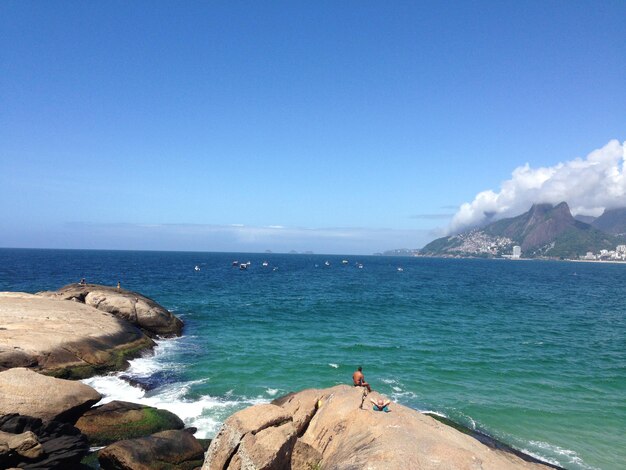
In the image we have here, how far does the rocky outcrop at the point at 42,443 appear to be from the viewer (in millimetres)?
14812

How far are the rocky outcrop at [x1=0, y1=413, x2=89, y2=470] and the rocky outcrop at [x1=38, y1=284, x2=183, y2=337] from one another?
25.6 m

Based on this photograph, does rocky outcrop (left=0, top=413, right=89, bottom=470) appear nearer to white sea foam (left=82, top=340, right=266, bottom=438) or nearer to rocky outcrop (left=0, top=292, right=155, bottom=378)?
white sea foam (left=82, top=340, right=266, bottom=438)

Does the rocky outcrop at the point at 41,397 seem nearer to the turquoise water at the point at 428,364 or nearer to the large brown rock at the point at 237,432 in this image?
the turquoise water at the point at 428,364

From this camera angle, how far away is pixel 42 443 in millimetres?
15984

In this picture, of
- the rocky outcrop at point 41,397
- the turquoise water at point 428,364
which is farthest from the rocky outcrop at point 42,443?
the turquoise water at point 428,364

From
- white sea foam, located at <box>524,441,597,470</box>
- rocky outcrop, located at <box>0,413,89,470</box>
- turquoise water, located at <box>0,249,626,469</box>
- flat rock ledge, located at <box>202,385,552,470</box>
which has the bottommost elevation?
white sea foam, located at <box>524,441,597,470</box>

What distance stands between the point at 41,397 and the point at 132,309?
2516cm

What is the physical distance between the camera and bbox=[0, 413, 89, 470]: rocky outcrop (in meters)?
14.8

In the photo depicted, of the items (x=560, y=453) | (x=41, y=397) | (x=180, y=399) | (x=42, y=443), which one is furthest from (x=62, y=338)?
(x=560, y=453)

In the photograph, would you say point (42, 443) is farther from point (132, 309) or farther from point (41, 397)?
point (132, 309)

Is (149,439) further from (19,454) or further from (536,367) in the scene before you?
(536,367)

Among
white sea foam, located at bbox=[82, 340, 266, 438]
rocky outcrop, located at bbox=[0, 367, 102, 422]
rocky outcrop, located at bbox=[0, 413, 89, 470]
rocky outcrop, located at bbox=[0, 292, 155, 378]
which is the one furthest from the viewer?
rocky outcrop, located at bbox=[0, 292, 155, 378]

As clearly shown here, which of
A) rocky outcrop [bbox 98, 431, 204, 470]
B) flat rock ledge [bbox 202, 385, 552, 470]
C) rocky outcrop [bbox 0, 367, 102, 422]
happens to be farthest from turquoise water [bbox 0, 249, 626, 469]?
flat rock ledge [bbox 202, 385, 552, 470]

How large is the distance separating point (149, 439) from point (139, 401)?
8.50 meters
